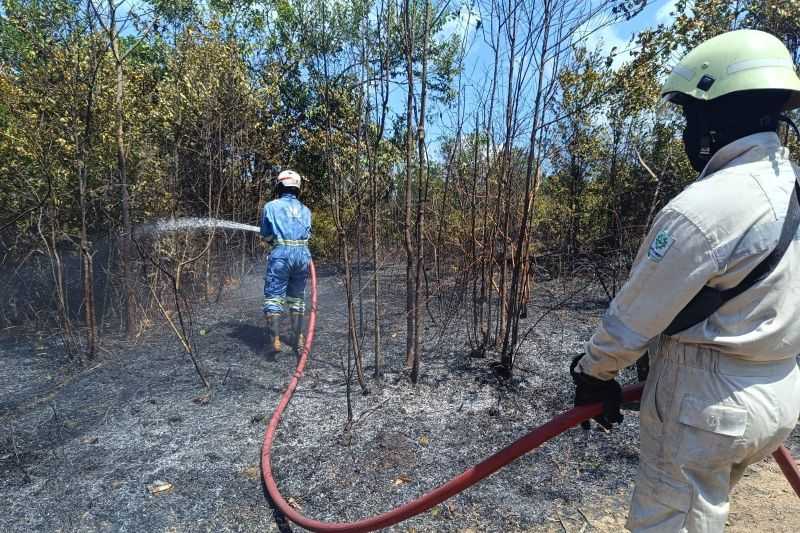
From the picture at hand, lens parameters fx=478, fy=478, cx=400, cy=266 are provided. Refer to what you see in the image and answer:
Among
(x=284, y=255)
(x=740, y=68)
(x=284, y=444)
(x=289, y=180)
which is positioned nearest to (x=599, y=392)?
(x=740, y=68)

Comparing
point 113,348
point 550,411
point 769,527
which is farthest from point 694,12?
point 113,348

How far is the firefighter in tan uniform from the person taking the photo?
1267 mm

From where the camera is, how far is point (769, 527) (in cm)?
241

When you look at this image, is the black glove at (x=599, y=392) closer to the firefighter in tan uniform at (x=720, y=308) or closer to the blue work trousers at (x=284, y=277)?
the firefighter in tan uniform at (x=720, y=308)

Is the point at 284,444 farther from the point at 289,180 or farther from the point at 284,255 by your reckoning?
the point at 289,180

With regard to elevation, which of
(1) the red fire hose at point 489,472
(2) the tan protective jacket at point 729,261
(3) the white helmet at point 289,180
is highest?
(3) the white helmet at point 289,180

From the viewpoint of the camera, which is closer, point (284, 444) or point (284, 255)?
point (284, 444)

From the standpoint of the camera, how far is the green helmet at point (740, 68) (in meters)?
1.37

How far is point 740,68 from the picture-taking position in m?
1.40

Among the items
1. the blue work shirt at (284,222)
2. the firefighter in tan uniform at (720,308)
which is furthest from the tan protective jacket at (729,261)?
the blue work shirt at (284,222)

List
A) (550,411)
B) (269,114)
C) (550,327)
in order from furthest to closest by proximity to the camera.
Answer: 1. (269,114)
2. (550,327)
3. (550,411)

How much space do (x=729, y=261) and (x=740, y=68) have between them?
60 centimetres

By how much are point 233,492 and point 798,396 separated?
2.57 metres

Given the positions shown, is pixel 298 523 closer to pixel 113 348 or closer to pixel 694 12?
pixel 113 348
